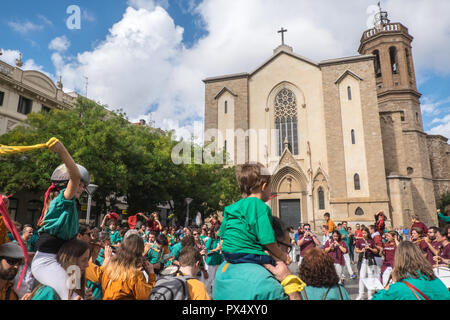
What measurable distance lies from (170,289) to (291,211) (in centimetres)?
2760

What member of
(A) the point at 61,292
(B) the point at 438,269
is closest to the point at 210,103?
(B) the point at 438,269

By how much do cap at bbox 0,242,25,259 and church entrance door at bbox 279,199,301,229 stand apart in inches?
1084

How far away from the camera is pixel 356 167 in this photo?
27.4 meters

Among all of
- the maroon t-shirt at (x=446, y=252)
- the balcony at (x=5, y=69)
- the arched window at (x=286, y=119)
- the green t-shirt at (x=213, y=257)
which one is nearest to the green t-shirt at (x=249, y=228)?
the green t-shirt at (x=213, y=257)

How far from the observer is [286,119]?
31.1 meters

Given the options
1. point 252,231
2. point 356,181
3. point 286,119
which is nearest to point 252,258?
point 252,231

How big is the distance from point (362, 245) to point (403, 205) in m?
21.7

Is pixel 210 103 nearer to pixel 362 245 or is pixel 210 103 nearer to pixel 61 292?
pixel 362 245

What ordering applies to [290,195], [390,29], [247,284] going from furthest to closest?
[390,29], [290,195], [247,284]

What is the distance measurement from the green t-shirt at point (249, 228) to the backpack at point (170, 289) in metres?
0.66

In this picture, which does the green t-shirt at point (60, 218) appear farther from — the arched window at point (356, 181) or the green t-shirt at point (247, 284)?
the arched window at point (356, 181)

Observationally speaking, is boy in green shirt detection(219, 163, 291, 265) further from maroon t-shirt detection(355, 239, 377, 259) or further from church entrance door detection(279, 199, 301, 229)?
church entrance door detection(279, 199, 301, 229)

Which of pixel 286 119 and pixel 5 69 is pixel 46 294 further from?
pixel 286 119

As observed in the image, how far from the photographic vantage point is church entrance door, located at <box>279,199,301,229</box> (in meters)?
28.7
